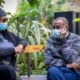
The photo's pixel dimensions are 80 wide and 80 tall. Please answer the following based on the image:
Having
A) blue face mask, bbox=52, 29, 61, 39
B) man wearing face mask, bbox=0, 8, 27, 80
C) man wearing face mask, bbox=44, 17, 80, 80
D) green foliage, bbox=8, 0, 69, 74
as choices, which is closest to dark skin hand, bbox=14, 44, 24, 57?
man wearing face mask, bbox=0, 8, 27, 80

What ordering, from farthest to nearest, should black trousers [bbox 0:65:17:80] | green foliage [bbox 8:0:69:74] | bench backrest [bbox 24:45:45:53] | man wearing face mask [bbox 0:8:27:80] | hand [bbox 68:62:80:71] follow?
green foliage [bbox 8:0:69:74] < bench backrest [bbox 24:45:45:53] < hand [bbox 68:62:80:71] < man wearing face mask [bbox 0:8:27:80] < black trousers [bbox 0:65:17:80]

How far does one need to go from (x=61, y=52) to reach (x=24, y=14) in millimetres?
3692

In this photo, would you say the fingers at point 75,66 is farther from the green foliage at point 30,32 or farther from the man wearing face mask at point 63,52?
the green foliage at point 30,32

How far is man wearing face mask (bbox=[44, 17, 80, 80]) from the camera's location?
19.2 feet

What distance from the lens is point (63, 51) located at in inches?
234

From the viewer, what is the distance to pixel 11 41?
5805 millimetres

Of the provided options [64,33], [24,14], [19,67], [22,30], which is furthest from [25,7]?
[64,33]

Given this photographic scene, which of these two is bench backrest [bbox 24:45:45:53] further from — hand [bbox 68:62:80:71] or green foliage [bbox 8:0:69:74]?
green foliage [bbox 8:0:69:74]

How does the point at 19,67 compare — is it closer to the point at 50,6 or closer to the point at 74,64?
the point at 74,64

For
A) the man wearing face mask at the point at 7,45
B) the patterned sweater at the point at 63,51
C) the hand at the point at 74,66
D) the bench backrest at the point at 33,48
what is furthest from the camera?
the bench backrest at the point at 33,48

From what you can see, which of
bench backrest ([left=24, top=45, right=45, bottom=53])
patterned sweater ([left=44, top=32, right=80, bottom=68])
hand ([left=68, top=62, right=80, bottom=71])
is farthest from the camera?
bench backrest ([left=24, top=45, right=45, bottom=53])

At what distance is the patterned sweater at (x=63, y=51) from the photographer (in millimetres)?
5937

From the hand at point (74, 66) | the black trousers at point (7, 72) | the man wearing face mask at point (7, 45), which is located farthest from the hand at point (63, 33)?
the black trousers at point (7, 72)

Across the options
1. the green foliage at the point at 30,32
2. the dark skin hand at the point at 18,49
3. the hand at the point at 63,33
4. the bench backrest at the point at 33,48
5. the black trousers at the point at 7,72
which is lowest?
the green foliage at the point at 30,32
